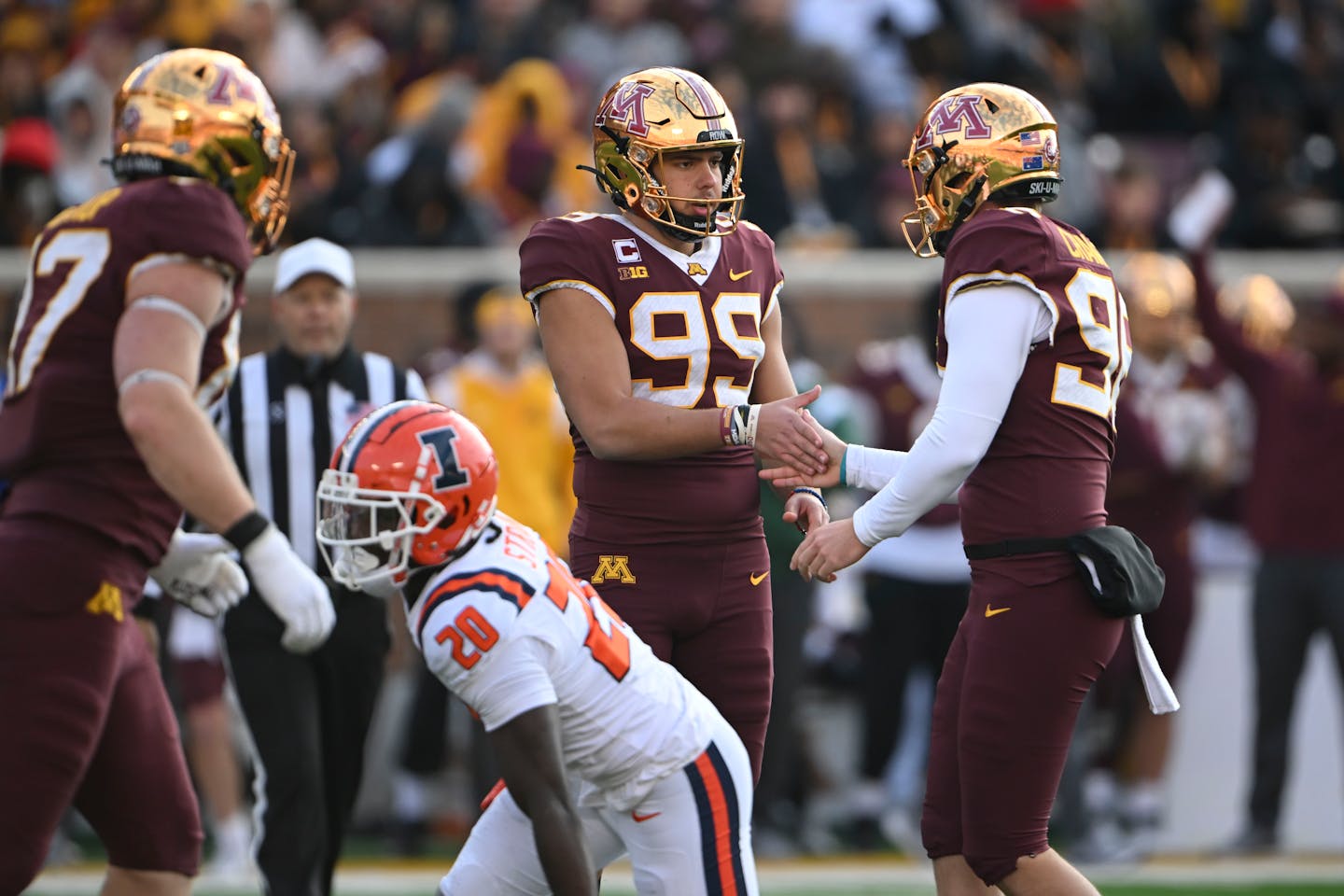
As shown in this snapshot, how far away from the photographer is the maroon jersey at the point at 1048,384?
418cm

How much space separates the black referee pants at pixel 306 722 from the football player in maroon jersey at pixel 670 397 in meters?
1.23

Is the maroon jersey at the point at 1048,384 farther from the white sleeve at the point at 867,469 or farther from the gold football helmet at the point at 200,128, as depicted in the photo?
the gold football helmet at the point at 200,128

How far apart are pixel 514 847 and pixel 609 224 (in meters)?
1.54

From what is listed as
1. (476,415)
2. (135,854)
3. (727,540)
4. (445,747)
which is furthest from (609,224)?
(445,747)

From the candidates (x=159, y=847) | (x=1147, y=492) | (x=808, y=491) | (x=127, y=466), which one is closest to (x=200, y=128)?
(x=127, y=466)

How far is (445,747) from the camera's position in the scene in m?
8.27

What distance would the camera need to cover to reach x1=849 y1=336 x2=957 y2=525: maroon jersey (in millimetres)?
8492

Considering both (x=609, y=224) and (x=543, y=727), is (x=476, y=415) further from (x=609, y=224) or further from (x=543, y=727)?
(x=543, y=727)

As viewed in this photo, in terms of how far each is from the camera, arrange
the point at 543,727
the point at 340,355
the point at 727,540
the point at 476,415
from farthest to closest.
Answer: the point at 476,415, the point at 340,355, the point at 727,540, the point at 543,727

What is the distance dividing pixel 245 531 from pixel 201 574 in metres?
0.71

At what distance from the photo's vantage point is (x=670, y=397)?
178 inches

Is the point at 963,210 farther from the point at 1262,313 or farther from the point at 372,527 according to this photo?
the point at 1262,313

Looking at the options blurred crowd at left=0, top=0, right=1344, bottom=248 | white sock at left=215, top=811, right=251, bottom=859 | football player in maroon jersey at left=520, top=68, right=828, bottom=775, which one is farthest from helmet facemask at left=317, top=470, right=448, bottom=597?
blurred crowd at left=0, top=0, right=1344, bottom=248

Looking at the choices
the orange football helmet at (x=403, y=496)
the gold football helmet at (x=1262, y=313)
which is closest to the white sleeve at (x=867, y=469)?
the orange football helmet at (x=403, y=496)
